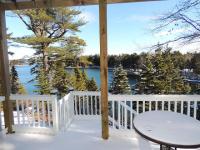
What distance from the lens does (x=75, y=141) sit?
4.04 meters

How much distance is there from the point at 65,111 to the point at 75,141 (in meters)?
1.13

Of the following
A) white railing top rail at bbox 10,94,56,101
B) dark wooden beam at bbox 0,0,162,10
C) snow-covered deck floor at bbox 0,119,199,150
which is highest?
dark wooden beam at bbox 0,0,162,10

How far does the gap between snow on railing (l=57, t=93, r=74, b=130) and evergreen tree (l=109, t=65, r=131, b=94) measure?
40.0ft

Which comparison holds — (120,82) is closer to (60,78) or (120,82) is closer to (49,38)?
(60,78)

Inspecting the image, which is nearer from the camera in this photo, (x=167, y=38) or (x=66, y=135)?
(x=66, y=135)

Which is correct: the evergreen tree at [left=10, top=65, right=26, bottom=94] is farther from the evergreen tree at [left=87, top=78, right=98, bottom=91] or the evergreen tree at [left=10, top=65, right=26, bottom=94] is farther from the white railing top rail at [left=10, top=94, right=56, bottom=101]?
the white railing top rail at [left=10, top=94, right=56, bottom=101]

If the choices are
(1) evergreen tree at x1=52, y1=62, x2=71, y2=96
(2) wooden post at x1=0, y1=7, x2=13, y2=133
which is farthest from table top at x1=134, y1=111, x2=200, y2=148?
(1) evergreen tree at x1=52, y1=62, x2=71, y2=96

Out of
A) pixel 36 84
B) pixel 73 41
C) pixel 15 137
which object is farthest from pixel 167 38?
pixel 36 84

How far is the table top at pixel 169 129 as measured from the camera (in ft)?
7.13

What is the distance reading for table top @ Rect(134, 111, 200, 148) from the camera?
2172mm

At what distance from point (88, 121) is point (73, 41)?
10097 mm

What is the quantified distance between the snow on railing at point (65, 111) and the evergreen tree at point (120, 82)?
480 inches

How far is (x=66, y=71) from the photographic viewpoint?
1517 centimetres

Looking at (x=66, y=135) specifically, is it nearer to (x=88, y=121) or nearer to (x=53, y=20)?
(x=88, y=121)
